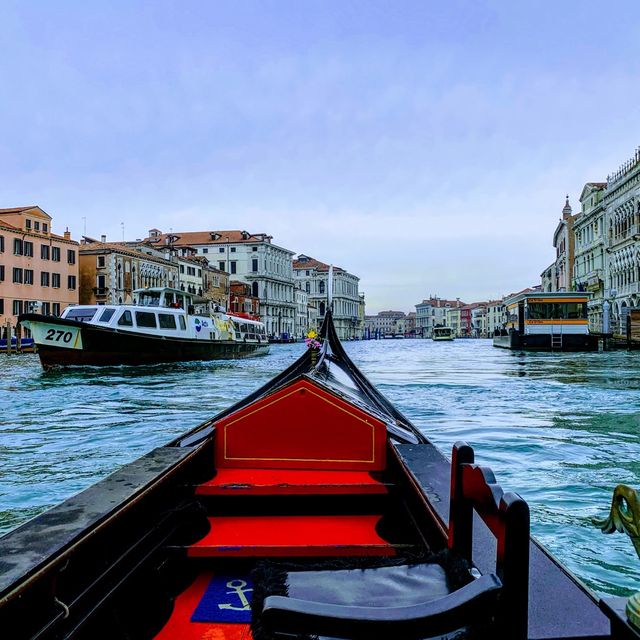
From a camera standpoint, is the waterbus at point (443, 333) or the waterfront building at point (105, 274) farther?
the waterbus at point (443, 333)

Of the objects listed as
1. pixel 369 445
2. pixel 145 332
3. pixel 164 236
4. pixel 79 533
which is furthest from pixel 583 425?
pixel 164 236

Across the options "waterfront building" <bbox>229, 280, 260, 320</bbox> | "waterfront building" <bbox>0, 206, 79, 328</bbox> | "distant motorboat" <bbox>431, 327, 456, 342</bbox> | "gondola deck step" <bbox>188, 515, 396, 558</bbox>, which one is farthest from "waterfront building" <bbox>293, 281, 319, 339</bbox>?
"gondola deck step" <bbox>188, 515, 396, 558</bbox>

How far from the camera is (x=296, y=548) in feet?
5.06

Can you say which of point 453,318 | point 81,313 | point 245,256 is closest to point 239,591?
point 81,313

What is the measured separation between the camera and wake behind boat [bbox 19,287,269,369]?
34.1 feet

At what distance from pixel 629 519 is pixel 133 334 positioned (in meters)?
11.3

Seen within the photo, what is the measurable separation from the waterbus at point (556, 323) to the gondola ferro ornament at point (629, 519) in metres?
18.3

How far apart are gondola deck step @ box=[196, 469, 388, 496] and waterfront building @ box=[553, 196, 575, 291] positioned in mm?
32928

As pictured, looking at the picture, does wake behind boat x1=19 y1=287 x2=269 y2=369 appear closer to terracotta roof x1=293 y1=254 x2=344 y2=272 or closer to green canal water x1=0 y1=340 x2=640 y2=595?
green canal water x1=0 y1=340 x2=640 y2=595

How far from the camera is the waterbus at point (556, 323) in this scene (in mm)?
17875

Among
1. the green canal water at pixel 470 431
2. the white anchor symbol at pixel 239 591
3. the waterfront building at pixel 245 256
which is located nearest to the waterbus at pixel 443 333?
the waterfront building at pixel 245 256

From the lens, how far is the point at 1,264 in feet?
68.2

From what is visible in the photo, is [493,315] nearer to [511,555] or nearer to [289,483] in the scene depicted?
[289,483]

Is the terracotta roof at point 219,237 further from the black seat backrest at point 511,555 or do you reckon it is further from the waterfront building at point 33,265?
the black seat backrest at point 511,555
